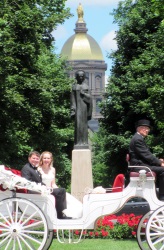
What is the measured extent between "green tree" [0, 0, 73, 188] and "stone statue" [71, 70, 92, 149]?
700cm

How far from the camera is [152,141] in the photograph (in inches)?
1400

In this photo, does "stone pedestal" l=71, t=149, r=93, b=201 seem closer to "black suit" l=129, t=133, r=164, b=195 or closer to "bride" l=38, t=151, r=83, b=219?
"bride" l=38, t=151, r=83, b=219

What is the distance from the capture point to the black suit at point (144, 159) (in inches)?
472

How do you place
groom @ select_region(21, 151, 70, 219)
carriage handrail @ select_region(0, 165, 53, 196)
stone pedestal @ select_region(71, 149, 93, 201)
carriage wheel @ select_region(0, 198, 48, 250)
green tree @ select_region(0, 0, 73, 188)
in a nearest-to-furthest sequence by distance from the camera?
carriage wheel @ select_region(0, 198, 48, 250), carriage handrail @ select_region(0, 165, 53, 196), groom @ select_region(21, 151, 70, 219), stone pedestal @ select_region(71, 149, 93, 201), green tree @ select_region(0, 0, 73, 188)

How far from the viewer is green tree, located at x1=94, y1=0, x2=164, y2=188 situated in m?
36.4

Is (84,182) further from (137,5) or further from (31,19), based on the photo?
(137,5)

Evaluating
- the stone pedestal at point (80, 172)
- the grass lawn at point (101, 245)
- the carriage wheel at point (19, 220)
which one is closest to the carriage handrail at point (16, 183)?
the carriage wheel at point (19, 220)

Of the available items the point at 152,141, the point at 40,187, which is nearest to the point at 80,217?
the point at 40,187

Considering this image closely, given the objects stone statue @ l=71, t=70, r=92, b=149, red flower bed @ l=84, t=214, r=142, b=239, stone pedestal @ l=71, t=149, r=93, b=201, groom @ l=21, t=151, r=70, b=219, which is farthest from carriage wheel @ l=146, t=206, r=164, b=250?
stone statue @ l=71, t=70, r=92, b=149

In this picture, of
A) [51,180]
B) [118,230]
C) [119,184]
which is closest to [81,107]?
[118,230]

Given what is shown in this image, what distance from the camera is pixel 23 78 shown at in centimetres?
3191

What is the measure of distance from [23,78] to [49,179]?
1913 cm

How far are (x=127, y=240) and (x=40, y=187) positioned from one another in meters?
4.95

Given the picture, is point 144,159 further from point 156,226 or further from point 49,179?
point 49,179
